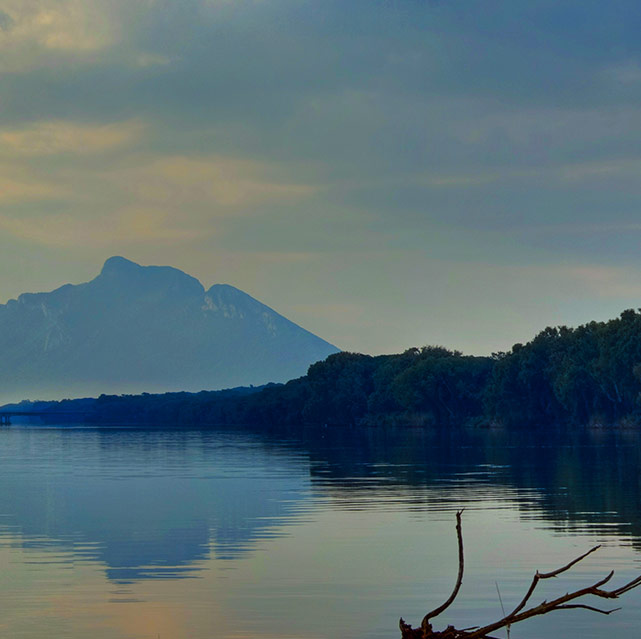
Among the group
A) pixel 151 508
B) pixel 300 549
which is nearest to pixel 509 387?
pixel 151 508

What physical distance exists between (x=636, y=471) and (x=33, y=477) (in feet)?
86.1

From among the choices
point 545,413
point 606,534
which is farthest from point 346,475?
point 545,413

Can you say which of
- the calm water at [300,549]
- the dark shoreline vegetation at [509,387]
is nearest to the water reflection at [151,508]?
the calm water at [300,549]

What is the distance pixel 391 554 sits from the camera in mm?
26078

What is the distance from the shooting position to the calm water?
18844 millimetres

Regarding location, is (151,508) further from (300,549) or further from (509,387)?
(509,387)

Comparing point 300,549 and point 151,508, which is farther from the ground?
point 151,508

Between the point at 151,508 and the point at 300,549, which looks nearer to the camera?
the point at 300,549

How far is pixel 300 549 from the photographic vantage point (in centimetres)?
2731

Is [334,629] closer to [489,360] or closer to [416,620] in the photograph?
[416,620]

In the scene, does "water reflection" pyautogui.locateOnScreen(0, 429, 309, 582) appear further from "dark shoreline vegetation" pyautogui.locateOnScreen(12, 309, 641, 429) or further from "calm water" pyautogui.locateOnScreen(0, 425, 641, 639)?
"dark shoreline vegetation" pyautogui.locateOnScreen(12, 309, 641, 429)

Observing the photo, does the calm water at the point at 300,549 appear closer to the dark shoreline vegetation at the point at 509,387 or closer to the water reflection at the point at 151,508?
the water reflection at the point at 151,508

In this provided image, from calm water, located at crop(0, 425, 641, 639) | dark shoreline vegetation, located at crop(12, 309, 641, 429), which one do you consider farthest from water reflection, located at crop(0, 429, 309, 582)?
dark shoreline vegetation, located at crop(12, 309, 641, 429)

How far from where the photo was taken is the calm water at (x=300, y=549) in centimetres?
1884
